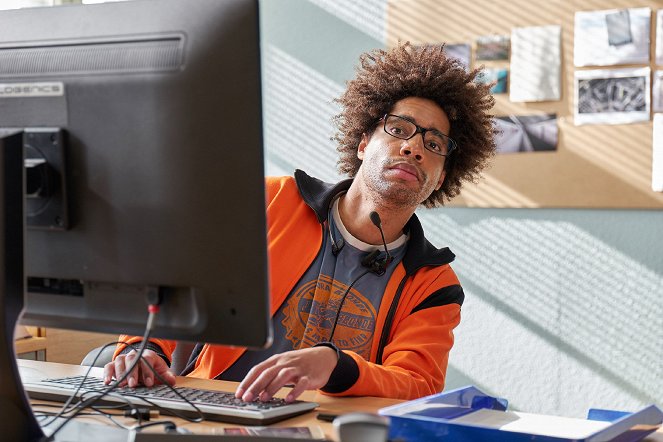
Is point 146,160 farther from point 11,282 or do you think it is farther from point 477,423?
point 477,423

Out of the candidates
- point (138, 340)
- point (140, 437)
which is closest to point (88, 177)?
point (140, 437)

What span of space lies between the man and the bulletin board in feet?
2.66

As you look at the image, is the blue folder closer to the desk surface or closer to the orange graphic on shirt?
the desk surface

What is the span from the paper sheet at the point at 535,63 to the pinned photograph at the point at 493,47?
0.08ft

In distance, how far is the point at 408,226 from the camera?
2.03 meters

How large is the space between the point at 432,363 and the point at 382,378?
200mm

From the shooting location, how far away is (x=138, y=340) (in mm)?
1661

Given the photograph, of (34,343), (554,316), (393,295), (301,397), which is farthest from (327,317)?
(554,316)

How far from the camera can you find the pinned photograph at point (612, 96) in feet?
9.43

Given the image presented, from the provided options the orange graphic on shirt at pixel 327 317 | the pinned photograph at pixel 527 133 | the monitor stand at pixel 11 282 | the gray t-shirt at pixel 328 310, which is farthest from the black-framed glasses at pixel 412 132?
the monitor stand at pixel 11 282

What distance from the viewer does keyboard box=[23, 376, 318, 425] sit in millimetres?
1213

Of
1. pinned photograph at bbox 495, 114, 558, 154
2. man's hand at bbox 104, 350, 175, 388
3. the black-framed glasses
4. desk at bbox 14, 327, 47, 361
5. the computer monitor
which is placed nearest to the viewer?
the computer monitor

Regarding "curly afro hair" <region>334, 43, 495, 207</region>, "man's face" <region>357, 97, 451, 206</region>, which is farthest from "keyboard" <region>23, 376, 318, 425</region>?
"curly afro hair" <region>334, 43, 495, 207</region>

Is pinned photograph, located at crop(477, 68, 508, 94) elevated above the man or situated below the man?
above
